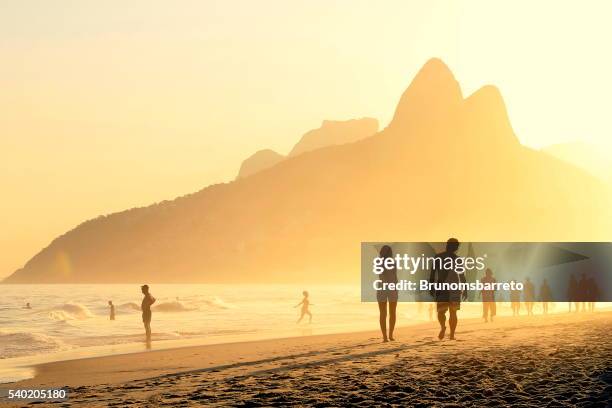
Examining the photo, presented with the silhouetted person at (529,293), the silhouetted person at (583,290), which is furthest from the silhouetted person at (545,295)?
the silhouetted person at (583,290)

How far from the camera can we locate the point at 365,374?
43.8 ft

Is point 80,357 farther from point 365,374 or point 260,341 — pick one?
point 365,374

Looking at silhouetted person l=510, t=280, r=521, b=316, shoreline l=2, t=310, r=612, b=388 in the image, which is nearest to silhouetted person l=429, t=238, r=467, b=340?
shoreline l=2, t=310, r=612, b=388

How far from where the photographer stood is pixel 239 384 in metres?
12.8

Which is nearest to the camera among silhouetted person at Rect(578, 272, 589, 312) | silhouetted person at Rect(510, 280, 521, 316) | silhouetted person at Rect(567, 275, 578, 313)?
silhouetted person at Rect(510, 280, 521, 316)

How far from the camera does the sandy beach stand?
11.0m

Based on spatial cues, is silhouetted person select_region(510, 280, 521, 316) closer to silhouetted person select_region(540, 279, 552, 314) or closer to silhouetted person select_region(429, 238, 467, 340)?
silhouetted person select_region(540, 279, 552, 314)

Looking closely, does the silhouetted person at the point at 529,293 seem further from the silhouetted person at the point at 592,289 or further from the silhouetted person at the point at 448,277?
the silhouetted person at the point at 448,277

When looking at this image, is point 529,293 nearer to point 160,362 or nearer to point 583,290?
point 583,290

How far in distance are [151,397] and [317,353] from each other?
703 cm

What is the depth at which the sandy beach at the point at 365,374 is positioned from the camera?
1102cm

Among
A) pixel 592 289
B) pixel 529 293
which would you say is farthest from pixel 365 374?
pixel 592 289

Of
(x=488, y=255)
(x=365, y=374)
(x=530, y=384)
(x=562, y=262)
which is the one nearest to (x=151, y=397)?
(x=365, y=374)

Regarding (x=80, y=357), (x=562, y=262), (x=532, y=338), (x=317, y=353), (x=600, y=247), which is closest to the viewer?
(x=317, y=353)
